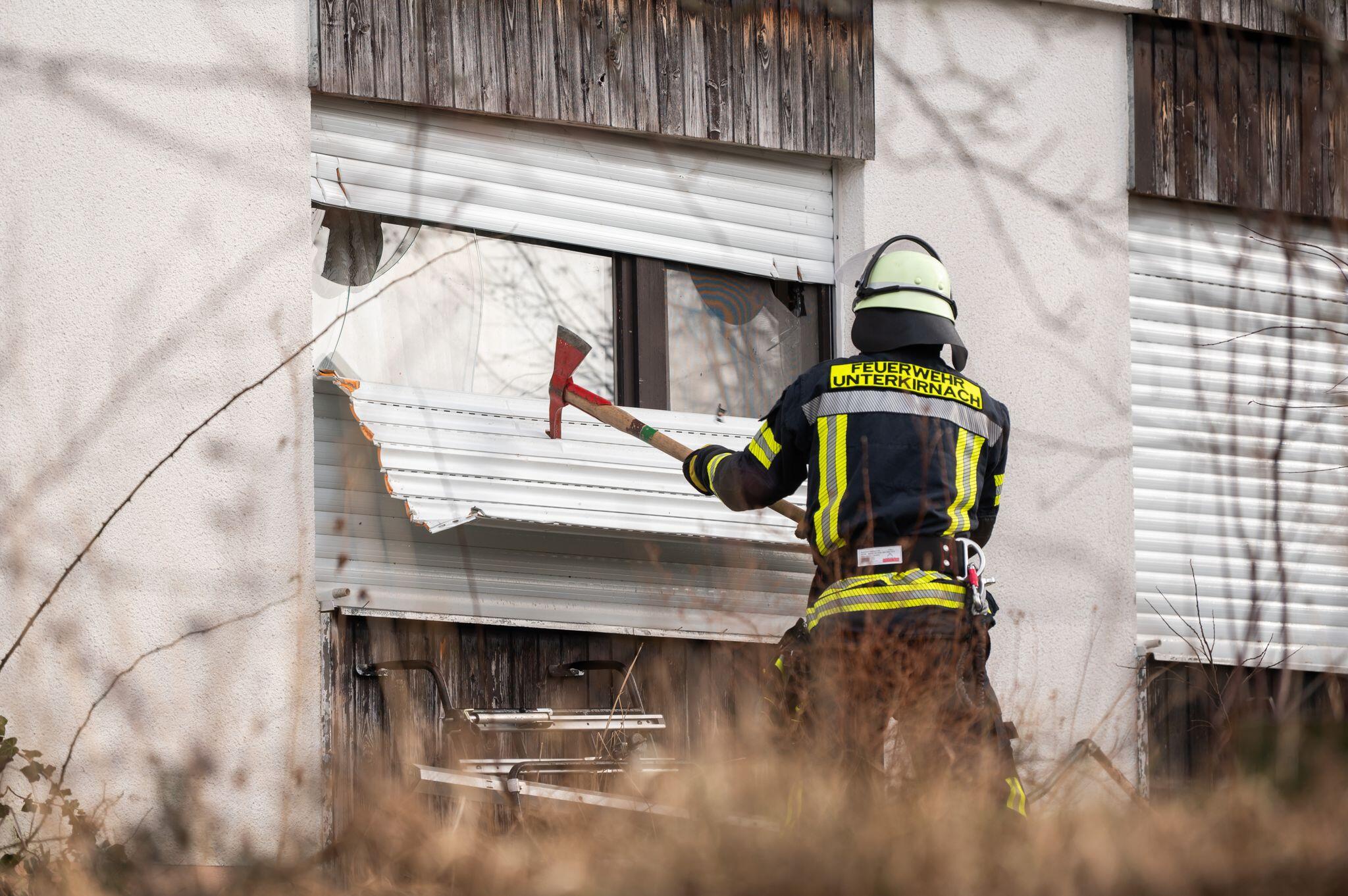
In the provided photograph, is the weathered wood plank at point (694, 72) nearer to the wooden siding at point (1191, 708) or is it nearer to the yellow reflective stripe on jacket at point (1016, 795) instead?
the wooden siding at point (1191, 708)

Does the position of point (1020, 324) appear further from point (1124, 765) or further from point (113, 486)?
point (113, 486)

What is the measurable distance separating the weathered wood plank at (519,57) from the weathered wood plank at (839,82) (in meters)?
1.41

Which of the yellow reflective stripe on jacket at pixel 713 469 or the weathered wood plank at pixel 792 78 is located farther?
the weathered wood plank at pixel 792 78

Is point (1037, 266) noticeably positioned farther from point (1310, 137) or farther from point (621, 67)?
point (621, 67)

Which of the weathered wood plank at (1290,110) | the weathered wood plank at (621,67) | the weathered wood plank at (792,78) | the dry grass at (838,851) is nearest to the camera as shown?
the dry grass at (838,851)

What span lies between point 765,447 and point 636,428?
100 cm

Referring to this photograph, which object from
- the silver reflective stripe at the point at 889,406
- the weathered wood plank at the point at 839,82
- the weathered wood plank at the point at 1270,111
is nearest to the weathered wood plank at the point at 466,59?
the weathered wood plank at the point at 839,82

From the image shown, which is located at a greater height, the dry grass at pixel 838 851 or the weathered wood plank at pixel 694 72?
the weathered wood plank at pixel 694 72

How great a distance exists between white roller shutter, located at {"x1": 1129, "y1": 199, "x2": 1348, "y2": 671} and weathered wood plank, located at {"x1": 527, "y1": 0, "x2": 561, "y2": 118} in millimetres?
3046

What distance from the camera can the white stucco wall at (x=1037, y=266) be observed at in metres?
7.83

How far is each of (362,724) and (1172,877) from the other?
13.0 feet

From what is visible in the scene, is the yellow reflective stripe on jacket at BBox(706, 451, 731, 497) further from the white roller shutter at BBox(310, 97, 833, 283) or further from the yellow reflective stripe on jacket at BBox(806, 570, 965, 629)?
the white roller shutter at BBox(310, 97, 833, 283)

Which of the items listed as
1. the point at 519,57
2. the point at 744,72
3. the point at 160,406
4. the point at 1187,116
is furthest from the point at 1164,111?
the point at 160,406

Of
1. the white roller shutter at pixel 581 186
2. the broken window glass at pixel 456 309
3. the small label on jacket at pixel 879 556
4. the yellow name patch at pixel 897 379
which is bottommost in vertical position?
the small label on jacket at pixel 879 556
